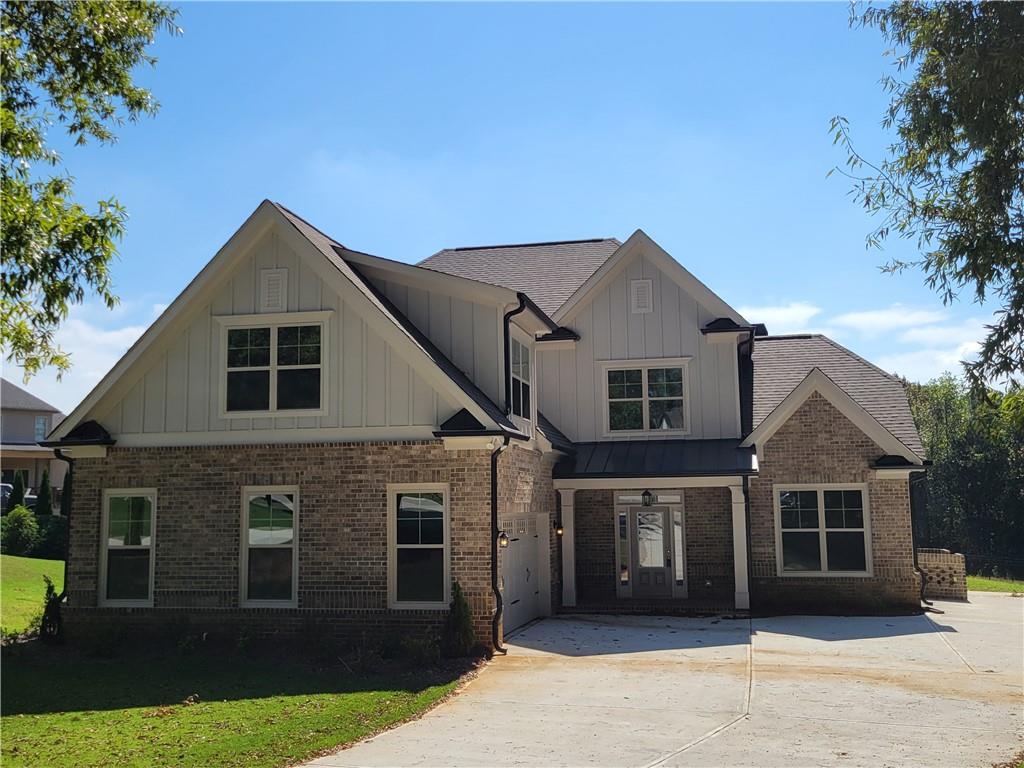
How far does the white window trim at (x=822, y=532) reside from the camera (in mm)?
18828

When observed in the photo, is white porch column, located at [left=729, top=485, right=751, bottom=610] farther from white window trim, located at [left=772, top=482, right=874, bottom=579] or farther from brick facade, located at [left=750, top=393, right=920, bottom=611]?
white window trim, located at [left=772, top=482, right=874, bottom=579]

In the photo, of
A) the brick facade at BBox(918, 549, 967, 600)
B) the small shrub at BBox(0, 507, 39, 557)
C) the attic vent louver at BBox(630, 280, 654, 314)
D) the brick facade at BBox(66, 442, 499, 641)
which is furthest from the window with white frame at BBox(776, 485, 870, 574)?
the small shrub at BBox(0, 507, 39, 557)

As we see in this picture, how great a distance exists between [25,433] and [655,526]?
40.1 m

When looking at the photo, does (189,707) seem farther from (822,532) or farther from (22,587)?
(822,532)

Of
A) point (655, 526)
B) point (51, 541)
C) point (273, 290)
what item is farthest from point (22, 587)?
point (655, 526)

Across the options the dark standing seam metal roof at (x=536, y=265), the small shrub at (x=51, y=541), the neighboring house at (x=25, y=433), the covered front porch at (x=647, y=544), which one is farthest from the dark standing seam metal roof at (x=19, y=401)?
the covered front porch at (x=647, y=544)

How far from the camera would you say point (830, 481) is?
747 inches

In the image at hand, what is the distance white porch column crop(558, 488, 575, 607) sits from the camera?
1919 cm

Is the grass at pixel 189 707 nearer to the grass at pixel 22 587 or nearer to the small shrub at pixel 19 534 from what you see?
the grass at pixel 22 587

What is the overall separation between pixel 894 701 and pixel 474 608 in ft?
19.2

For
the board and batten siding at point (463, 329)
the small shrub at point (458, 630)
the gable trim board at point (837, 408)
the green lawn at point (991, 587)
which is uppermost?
the board and batten siding at point (463, 329)

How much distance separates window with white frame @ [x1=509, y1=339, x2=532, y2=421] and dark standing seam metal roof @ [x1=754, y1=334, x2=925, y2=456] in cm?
587

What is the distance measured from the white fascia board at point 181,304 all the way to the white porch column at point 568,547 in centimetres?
829

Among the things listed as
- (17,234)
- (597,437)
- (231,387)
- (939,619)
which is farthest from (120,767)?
(939,619)
